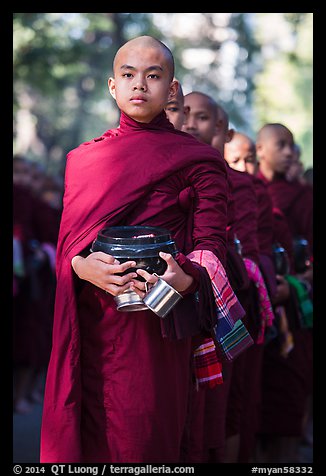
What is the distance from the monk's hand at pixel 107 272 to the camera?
3252 millimetres

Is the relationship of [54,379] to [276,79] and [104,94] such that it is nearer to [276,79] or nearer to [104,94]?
[104,94]

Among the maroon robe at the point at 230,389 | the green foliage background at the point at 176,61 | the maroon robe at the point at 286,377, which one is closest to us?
the maroon robe at the point at 230,389

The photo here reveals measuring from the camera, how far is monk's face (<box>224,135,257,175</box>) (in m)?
6.14

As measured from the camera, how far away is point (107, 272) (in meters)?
3.27

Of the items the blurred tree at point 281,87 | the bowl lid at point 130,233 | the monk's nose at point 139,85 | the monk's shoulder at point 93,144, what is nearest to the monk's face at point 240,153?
the monk's shoulder at point 93,144

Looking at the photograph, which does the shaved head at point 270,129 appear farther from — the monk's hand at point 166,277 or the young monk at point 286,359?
the monk's hand at point 166,277

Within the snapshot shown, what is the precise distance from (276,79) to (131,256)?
3046cm

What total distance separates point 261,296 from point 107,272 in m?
2.09

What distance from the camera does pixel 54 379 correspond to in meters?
3.46

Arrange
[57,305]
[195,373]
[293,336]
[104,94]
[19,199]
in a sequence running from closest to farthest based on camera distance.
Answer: [57,305]
[195,373]
[293,336]
[19,199]
[104,94]

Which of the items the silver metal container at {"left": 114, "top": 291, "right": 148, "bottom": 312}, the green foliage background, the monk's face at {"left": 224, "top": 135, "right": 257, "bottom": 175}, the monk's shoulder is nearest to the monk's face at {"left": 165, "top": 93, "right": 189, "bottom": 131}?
the monk's shoulder

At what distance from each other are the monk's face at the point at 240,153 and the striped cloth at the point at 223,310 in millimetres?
2648

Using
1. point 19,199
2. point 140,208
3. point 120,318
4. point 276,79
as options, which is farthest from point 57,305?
point 276,79

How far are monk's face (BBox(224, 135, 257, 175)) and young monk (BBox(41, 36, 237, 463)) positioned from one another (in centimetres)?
260
